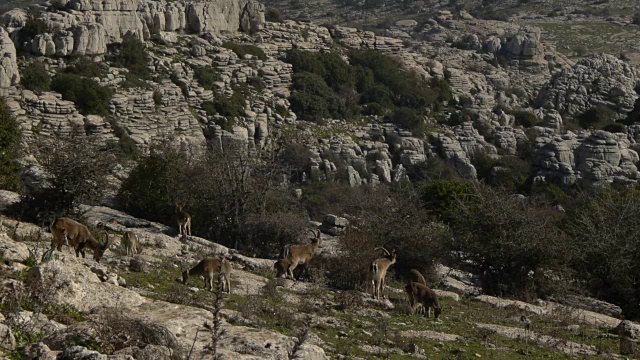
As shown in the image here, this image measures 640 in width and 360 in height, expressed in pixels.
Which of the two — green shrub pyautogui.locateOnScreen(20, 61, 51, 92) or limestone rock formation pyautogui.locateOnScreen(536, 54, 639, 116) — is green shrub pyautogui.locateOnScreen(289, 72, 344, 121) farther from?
green shrub pyautogui.locateOnScreen(20, 61, 51, 92)

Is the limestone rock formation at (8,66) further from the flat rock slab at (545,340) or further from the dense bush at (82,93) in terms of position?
the flat rock slab at (545,340)

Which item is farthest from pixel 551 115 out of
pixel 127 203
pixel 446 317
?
pixel 446 317

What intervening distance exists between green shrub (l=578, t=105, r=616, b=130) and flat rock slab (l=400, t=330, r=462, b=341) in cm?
5937

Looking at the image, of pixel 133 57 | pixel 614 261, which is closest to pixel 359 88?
pixel 133 57

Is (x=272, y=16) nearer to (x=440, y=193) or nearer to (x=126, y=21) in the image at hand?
(x=126, y=21)

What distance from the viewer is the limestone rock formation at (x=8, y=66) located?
46.2 metres

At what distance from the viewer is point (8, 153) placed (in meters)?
23.5

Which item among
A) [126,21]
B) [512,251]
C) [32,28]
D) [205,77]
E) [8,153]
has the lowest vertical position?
[205,77]

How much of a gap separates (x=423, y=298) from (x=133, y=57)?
4452cm

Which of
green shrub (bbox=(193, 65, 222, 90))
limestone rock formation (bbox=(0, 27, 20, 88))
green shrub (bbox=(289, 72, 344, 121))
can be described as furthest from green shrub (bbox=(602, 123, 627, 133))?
limestone rock formation (bbox=(0, 27, 20, 88))

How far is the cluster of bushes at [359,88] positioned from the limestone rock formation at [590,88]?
9.09 meters

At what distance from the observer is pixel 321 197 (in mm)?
48562

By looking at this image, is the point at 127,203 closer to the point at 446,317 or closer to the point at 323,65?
the point at 446,317

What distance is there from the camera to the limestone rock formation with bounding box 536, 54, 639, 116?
72.1 meters
